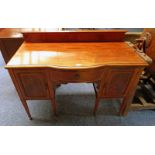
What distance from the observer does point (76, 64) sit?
1.10 meters

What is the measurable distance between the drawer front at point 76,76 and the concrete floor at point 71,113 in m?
0.55

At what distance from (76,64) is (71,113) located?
720 mm

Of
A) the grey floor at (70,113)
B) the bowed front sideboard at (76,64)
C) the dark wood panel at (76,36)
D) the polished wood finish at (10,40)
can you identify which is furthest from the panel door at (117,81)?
the polished wood finish at (10,40)

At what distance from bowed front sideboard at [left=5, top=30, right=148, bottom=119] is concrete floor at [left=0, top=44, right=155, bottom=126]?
0.47 feet

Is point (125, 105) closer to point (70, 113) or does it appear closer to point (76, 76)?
point (70, 113)

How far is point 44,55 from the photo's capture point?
48.2 inches

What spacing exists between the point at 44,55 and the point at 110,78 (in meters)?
0.56

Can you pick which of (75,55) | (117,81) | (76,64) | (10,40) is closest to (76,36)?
(75,55)

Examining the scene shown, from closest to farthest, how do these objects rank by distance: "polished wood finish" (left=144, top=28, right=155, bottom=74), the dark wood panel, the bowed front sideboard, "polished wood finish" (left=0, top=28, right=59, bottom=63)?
1. the bowed front sideboard
2. the dark wood panel
3. "polished wood finish" (left=144, top=28, right=155, bottom=74)
4. "polished wood finish" (left=0, top=28, right=59, bottom=63)

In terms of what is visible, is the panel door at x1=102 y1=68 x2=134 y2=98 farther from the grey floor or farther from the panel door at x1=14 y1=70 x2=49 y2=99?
the panel door at x1=14 y1=70 x2=49 y2=99

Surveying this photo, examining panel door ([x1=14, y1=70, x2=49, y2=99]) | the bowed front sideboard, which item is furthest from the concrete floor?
panel door ([x1=14, y1=70, x2=49, y2=99])

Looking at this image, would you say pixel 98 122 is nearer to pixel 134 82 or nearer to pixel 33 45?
pixel 134 82

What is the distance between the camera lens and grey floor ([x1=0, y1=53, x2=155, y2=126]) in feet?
5.01
